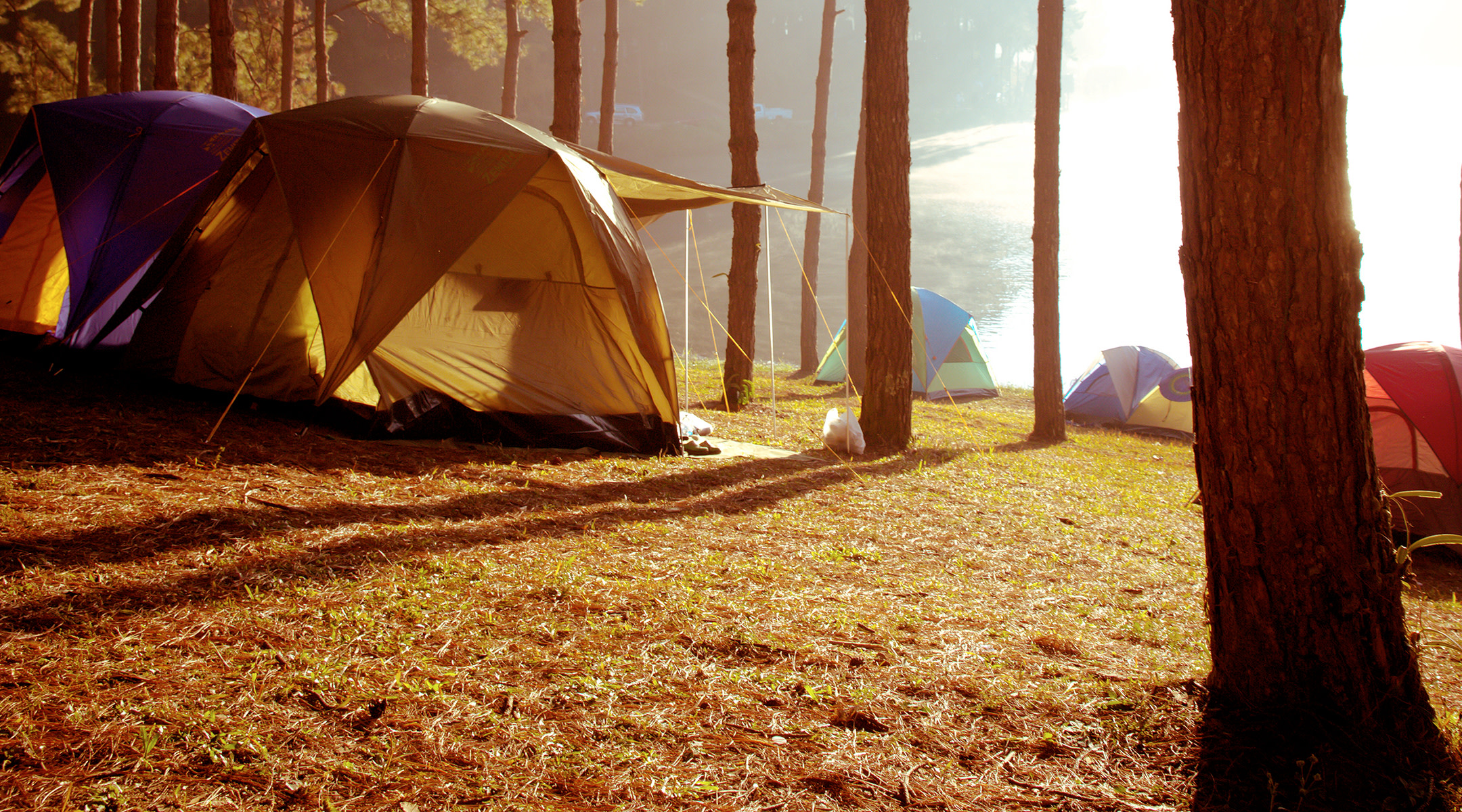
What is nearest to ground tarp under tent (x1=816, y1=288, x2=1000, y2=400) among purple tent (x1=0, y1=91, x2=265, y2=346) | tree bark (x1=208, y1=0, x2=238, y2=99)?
tree bark (x1=208, y1=0, x2=238, y2=99)

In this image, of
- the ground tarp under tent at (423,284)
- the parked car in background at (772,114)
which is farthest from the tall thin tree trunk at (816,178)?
the parked car in background at (772,114)

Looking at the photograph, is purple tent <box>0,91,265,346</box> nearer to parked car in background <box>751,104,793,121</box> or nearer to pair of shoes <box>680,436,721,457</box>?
A: pair of shoes <box>680,436,721,457</box>

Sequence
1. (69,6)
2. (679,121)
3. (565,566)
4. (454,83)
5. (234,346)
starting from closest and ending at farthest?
(565,566), (234,346), (69,6), (454,83), (679,121)

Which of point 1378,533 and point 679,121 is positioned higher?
point 679,121

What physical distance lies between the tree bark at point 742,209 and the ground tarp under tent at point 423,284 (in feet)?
8.26

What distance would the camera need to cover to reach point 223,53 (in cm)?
837

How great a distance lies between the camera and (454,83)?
37.2 meters

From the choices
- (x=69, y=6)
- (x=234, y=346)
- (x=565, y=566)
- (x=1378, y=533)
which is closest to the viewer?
(x=1378, y=533)

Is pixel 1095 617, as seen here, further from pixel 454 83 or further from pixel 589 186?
pixel 454 83

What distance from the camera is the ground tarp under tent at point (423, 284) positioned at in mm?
4961

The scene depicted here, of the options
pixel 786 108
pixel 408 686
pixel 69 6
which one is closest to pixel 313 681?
pixel 408 686

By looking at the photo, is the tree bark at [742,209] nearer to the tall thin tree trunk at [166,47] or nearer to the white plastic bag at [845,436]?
the white plastic bag at [845,436]

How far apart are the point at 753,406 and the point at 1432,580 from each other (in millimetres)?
5789

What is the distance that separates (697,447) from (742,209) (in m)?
3.52
